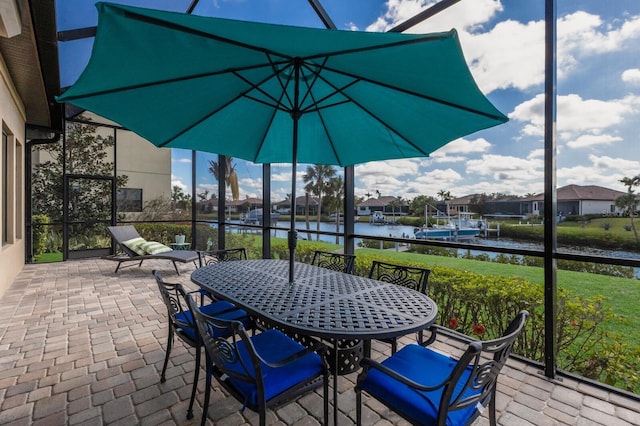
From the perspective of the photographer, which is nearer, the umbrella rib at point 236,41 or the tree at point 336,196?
the umbrella rib at point 236,41

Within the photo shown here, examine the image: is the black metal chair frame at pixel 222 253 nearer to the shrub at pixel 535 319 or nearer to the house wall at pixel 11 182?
the shrub at pixel 535 319

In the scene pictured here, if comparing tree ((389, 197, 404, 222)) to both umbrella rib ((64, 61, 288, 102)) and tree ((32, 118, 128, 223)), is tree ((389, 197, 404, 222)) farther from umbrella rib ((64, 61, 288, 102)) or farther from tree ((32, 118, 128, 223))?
tree ((32, 118, 128, 223))

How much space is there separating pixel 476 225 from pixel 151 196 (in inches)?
369

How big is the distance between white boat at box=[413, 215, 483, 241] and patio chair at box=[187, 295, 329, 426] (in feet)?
7.34

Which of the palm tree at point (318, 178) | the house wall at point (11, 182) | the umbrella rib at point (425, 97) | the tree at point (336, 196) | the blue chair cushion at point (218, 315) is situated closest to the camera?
the umbrella rib at point (425, 97)

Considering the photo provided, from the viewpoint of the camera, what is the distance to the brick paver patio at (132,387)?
6.71ft

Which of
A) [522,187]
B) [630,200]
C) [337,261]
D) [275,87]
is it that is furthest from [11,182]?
[630,200]

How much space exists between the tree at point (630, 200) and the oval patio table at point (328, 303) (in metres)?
1.78

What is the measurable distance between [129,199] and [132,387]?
791cm

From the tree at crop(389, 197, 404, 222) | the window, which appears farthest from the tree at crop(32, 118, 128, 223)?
the tree at crop(389, 197, 404, 222)

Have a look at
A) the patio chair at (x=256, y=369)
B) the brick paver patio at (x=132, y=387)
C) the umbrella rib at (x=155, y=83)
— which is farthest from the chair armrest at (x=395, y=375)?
the umbrella rib at (x=155, y=83)

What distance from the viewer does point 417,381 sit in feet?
5.29

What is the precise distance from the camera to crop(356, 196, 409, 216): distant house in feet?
13.1

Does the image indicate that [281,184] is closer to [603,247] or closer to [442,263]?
[442,263]
